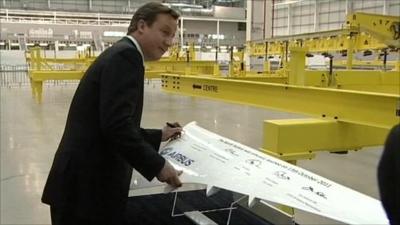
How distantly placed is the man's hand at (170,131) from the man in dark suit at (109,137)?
19.3 inches

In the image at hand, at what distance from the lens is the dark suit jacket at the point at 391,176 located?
879 mm

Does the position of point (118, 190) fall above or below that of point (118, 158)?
below

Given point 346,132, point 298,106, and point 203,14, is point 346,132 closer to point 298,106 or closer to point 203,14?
point 298,106

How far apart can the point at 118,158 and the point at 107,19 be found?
32194 millimetres

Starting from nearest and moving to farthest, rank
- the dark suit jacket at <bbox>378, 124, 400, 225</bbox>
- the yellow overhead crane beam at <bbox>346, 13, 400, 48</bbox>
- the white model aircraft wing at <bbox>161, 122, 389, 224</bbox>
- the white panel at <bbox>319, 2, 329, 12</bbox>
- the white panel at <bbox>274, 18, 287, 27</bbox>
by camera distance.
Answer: the dark suit jacket at <bbox>378, 124, 400, 225</bbox>, the white model aircraft wing at <bbox>161, 122, 389, 224</bbox>, the yellow overhead crane beam at <bbox>346, 13, 400, 48</bbox>, the white panel at <bbox>319, 2, 329, 12</bbox>, the white panel at <bbox>274, 18, 287, 27</bbox>

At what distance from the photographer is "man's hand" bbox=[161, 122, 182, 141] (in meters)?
2.35

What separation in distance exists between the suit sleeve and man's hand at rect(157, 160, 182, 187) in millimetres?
65

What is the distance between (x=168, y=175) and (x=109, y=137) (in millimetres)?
299

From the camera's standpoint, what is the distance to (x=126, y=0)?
35.2 meters

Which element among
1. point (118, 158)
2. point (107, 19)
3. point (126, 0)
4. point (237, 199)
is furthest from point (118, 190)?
point (126, 0)

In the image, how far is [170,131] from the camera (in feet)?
7.88

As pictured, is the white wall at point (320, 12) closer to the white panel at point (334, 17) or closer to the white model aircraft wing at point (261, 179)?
the white panel at point (334, 17)

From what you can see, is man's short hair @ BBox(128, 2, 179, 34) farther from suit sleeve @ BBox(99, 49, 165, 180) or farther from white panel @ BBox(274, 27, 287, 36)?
white panel @ BBox(274, 27, 287, 36)

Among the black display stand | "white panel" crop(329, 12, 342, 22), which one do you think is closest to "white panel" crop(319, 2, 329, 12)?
"white panel" crop(329, 12, 342, 22)
